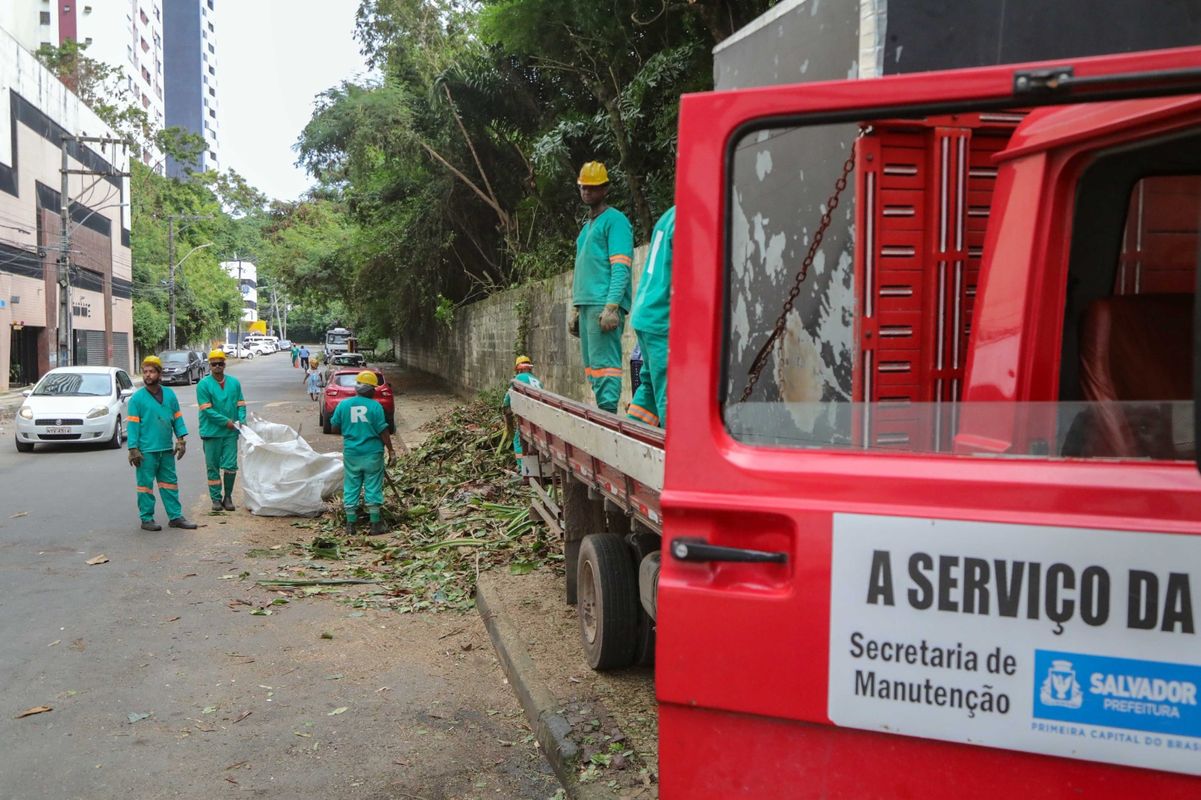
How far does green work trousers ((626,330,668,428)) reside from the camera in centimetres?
506

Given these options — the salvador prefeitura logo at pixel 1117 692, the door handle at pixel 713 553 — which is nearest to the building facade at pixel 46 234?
the door handle at pixel 713 553

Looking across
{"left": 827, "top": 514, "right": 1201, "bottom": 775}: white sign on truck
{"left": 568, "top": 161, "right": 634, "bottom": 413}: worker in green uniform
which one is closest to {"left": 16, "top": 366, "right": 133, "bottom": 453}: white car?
{"left": 568, "top": 161, "right": 634, "bottom": 413}: worker in green uniform

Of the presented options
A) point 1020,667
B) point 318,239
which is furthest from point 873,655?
point 318,239

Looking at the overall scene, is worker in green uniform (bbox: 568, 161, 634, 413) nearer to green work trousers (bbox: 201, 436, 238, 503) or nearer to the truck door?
the truck door

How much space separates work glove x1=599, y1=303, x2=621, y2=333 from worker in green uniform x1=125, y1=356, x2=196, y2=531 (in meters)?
5.90

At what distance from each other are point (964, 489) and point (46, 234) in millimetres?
40729

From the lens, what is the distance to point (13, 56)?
108ft

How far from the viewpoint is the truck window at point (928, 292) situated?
220cm

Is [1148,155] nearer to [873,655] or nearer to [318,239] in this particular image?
[873,655]

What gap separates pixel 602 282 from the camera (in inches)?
254

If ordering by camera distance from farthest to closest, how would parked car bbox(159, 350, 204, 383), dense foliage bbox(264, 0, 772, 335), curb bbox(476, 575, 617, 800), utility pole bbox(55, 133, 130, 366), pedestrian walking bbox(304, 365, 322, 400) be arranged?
parked car bbox(159, 350, 204, 383) < utility pole bbox(55, 133, 130, 366) < pedestrian walking bbox(304, 365, 322, 400) < dense foliage bbox(264, 0, 772, 335) < curb bbox(476, 575, 617, 800)

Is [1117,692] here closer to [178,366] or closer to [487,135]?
[487,135]

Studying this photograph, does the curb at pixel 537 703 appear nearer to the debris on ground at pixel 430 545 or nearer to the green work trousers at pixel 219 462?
the debris on ground at pixel 430 545

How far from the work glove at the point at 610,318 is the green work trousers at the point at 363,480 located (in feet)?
15.3
